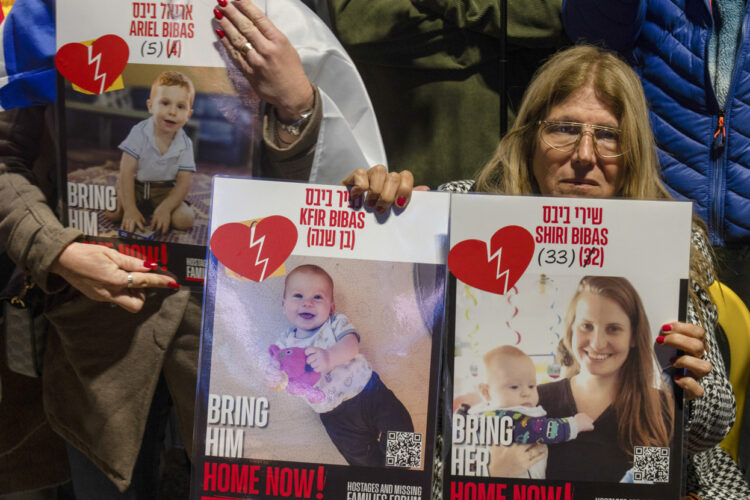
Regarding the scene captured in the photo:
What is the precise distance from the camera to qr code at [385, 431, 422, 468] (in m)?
1.53

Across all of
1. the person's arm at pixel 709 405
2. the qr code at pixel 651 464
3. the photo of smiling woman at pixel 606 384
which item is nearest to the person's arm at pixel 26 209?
the photo of smiling woman at pixel 606 384

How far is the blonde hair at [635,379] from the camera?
4.96 ft

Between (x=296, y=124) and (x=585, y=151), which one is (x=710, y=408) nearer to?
(x=585, y=151)

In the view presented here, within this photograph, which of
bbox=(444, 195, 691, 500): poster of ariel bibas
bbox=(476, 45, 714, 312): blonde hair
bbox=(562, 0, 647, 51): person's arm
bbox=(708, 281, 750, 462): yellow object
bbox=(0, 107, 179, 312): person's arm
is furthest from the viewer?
bbox=(562, 0, 647, 51): person's arm

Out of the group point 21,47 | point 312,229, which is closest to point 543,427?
point 312,229

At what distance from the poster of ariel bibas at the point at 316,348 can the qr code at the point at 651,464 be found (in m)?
0.37

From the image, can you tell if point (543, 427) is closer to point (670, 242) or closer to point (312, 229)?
point (670, 242)

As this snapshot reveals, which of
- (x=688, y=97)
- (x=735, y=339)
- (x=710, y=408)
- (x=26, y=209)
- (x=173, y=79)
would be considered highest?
(x=688, y=97)

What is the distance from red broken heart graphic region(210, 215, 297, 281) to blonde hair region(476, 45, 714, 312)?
0.61m

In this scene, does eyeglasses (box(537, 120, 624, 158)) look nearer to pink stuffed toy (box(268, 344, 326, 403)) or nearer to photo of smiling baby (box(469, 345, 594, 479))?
photo of smiling baby (box(469, 345, 594, 479))

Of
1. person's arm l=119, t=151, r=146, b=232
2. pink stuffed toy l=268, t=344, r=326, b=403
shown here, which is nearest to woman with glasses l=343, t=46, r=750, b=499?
pink stuffed toy l=268, t=344, r=326, b=403

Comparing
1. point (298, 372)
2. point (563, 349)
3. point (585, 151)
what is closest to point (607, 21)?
point (585, 151)

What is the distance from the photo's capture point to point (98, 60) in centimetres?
172

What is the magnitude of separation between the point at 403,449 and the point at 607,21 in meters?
1.38
